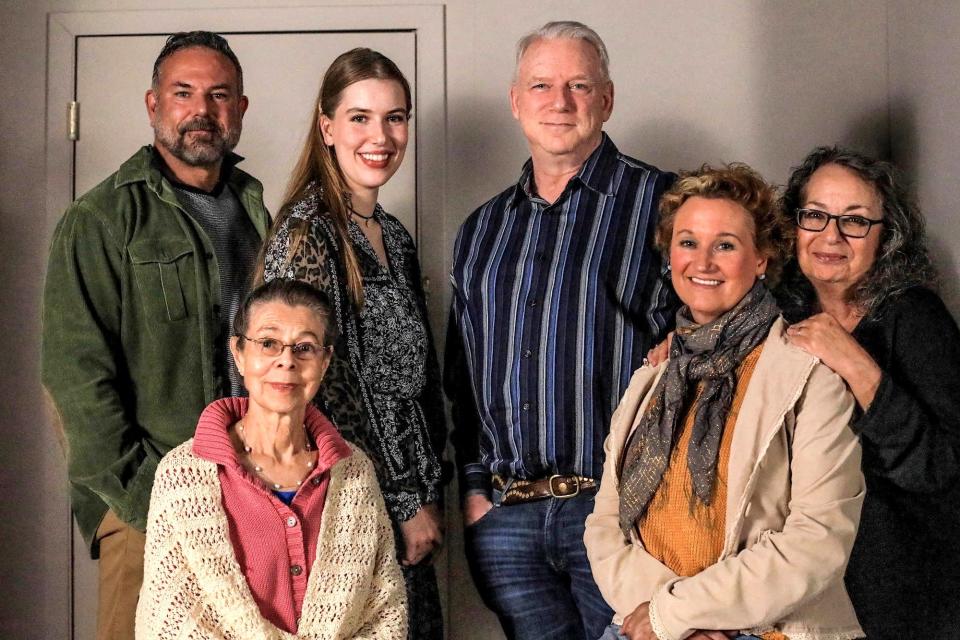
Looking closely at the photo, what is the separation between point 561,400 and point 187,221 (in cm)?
109

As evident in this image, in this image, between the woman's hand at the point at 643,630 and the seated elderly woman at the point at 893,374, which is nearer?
the woman's hand at the point at 643,630

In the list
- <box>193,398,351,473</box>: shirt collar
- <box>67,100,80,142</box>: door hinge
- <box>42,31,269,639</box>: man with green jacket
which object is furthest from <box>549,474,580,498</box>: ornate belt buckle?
<box>67,100,80,142</box>: door hinge

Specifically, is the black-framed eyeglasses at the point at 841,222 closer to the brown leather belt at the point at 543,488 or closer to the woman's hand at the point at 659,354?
the woman's hand at the point at 659,354

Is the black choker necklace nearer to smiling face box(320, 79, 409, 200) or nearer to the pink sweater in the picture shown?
smiling face box(320, 79, 409, 200)

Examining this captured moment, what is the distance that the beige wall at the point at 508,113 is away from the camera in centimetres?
351

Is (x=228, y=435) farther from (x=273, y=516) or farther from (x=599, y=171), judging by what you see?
(x=599, y=171)

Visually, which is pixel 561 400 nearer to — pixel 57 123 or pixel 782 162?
pixel 782 162

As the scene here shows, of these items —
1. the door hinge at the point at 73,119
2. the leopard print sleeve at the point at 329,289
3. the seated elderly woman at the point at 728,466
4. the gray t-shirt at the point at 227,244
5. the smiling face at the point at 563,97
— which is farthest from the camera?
the door hinge at the point at 73,119

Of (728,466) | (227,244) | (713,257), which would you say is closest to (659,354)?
(713,257)

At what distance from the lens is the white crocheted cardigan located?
87.7 inches

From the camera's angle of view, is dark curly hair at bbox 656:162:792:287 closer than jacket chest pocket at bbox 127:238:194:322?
Yes

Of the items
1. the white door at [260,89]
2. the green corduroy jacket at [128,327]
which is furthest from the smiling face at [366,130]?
the white door at [260,89]

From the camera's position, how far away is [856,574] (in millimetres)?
2623

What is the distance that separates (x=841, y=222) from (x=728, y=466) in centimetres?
80
